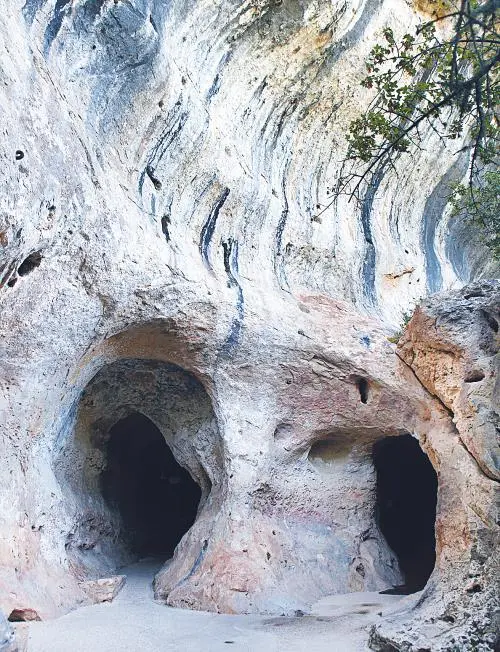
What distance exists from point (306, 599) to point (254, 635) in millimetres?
1401

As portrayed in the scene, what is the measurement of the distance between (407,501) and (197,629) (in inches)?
223

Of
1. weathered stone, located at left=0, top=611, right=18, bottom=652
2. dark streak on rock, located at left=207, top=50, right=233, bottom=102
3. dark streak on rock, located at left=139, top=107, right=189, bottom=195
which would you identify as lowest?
weathered stone, located at left=0, top=611, right=18, bottom=652

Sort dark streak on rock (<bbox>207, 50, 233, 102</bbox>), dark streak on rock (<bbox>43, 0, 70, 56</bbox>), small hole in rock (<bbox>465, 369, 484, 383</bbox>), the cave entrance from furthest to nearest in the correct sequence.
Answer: the cave entrance
dark streak on rock (<bbox>207, 50, 233, 102</bbox>)
dark streak on rock (<bbox>43, 0, 70, 56</bbox>)
small hole in rock (<bbox>465, 369, 484, 383</bbox>)

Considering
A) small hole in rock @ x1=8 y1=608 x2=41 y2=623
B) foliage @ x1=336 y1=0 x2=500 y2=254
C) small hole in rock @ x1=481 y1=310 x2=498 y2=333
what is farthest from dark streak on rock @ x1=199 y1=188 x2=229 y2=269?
small hole in rock @ x1=8 y1=608 x2=41 y2=623

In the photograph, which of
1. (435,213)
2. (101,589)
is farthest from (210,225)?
(435,213)

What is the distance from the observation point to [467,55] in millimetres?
5332

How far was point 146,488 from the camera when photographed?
1103 cm

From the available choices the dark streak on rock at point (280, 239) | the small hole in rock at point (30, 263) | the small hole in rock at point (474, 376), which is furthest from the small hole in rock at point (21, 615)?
the dark streak on rock at point (280, 239)

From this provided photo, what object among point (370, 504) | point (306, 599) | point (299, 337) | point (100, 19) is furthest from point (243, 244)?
point (306, 599)

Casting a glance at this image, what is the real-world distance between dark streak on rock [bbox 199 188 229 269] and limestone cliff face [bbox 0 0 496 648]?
0.08 feet

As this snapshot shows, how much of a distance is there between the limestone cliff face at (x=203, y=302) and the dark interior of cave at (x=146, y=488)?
72 centimetres

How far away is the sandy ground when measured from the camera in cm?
505

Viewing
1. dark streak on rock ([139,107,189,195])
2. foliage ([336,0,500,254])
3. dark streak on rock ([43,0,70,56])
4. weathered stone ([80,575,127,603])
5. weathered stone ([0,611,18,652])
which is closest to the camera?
weathered stone ([0,611,18,652])

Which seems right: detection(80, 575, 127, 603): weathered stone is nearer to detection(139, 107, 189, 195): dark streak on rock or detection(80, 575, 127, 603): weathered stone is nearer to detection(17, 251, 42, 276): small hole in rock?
detection(17, 251, 42, 276): small hole in rock
